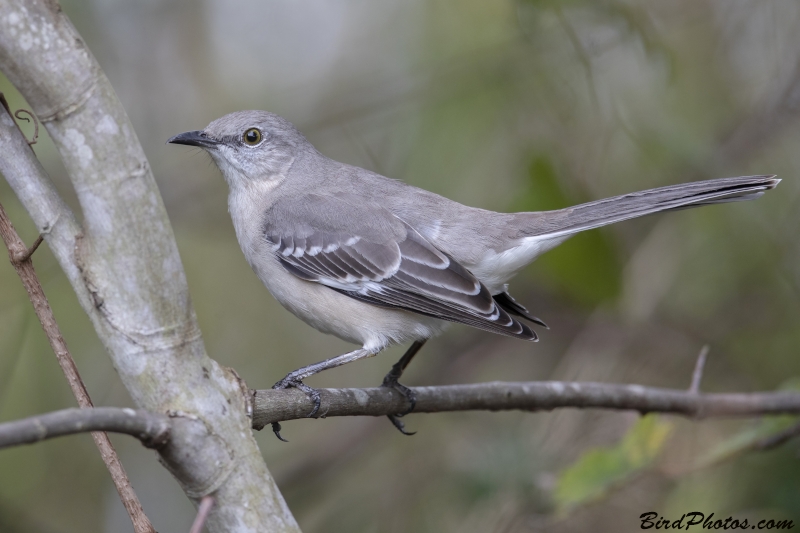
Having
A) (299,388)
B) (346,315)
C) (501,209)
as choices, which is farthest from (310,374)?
(501,209)

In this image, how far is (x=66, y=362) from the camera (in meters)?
1.96

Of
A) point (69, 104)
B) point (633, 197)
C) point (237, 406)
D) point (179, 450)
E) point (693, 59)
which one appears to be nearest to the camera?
point (69, 104)

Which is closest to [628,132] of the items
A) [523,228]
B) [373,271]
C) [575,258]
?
[575,258]

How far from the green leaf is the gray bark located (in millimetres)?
2362

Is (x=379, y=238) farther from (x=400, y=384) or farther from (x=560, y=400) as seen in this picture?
(x=560, y=400)

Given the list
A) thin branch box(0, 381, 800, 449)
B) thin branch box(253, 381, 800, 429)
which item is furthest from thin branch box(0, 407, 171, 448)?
thin branch box(253, 381, 800, 429)

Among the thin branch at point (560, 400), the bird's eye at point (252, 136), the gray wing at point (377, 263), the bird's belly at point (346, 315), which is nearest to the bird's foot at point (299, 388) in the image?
the thin branch at point (560, 400)

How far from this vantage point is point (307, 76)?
6625 mm

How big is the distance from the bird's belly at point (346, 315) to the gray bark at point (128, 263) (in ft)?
6.62

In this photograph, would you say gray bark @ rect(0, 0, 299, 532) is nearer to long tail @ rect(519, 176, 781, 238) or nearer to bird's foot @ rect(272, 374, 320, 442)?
bird's foot @ rect(272, 374, 320, 442)

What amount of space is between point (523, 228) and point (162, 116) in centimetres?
372

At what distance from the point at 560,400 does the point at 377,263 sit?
50.7 inches

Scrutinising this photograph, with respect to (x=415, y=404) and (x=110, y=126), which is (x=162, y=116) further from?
(x=110, y=126)

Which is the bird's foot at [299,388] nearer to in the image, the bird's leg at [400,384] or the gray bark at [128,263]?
the bird's leg at [400,384]
